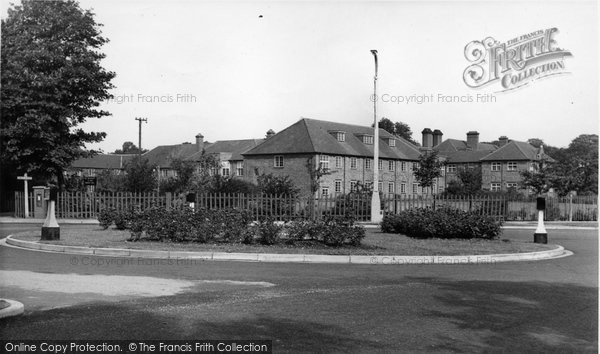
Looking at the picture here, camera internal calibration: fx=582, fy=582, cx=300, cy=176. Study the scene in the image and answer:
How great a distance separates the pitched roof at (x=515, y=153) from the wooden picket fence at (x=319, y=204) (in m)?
27.2

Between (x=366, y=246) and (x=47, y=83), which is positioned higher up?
A: (x=47, y=83)

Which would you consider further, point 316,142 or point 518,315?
point 316,142

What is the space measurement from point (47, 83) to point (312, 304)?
29.0 metres

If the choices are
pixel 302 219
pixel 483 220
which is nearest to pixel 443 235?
pixel 483 220

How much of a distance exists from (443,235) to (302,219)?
441 cm

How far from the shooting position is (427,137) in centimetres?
8188

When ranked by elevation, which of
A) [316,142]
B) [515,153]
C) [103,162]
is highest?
[316,142]

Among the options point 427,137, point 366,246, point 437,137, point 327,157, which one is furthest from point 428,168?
point 366,246

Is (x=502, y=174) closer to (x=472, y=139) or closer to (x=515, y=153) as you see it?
(x=515, y=153)

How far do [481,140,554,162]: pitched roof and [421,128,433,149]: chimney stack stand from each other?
11732 millimetres

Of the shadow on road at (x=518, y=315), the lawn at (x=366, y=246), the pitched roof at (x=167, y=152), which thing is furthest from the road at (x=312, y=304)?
the pitched roof at (x=167, y=152)

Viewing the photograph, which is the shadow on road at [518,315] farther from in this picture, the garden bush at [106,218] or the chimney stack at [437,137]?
the chimney stack at [437,137]

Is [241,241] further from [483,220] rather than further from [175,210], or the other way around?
[483,220]

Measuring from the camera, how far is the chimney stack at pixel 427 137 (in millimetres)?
81375
